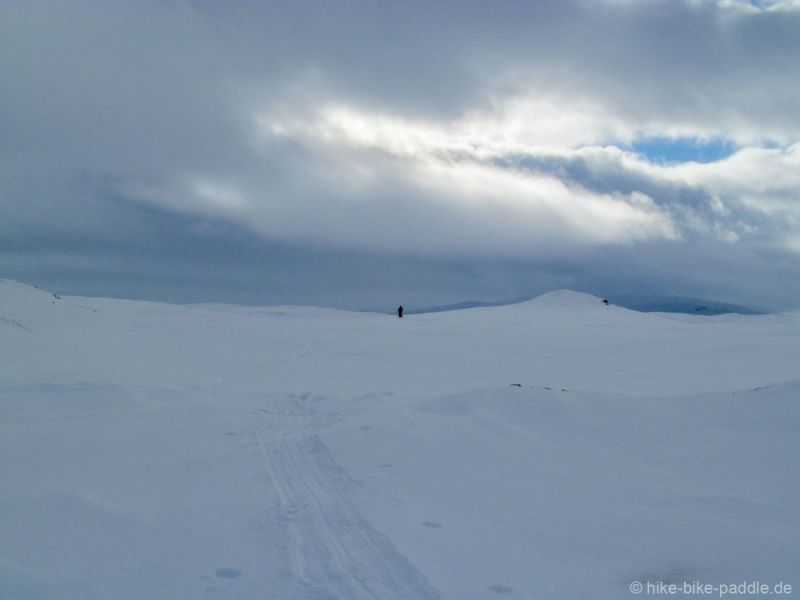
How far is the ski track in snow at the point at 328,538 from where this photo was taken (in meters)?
4.89

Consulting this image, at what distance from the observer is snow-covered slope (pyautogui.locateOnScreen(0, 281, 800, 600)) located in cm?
518

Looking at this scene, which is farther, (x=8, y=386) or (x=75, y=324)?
(x=75, y=324)

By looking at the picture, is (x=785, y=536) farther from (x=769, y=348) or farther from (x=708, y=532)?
(x=769, y=348)

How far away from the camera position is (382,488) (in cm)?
748

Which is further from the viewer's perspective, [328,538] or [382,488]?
[382,488]

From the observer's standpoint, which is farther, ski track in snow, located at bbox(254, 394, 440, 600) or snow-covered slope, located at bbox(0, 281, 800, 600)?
snow-covered slope, located at bbox(0, 281, 800, 600)

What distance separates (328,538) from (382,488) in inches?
66.2

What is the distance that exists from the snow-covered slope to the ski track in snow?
0.03 meters

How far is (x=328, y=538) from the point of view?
588 centimetres

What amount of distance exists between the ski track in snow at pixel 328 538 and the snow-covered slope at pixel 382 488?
3cm

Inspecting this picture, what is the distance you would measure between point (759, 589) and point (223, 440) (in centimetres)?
787

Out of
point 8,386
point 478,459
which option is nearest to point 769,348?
point 478,459

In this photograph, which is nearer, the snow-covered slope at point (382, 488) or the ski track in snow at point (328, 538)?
the ski track in snow at point (328, 538)

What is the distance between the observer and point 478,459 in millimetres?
8641
